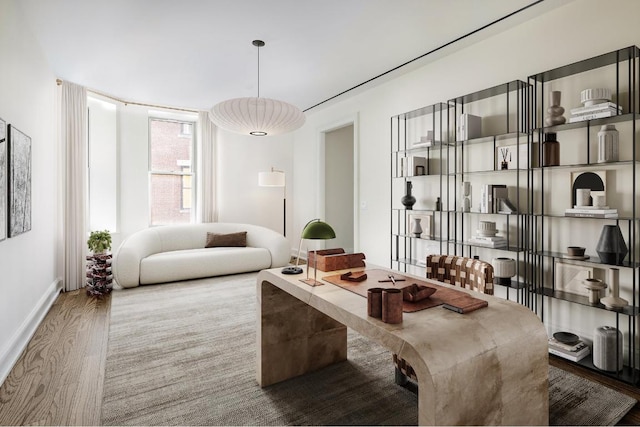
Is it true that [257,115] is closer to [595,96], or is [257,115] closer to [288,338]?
[288,338]

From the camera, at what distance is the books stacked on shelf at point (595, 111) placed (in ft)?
7.54

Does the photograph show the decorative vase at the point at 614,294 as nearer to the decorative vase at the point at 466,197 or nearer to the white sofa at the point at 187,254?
the decorative vase at the point at 466,197

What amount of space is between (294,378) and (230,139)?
5.07 meters

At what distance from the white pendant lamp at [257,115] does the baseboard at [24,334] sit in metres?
2.35

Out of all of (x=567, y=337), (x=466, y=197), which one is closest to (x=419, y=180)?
(x=466, y=197)

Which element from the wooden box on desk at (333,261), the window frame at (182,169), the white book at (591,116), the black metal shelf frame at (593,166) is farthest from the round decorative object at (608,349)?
the window frame at (182,169)

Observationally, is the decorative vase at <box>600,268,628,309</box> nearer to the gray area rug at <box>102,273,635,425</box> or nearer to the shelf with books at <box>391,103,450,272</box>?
the gray area rug at <box>102,273,635,425</box>

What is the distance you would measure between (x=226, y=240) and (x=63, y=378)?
11.5 feet

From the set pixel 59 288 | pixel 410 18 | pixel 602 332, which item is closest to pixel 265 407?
pixel 602 332

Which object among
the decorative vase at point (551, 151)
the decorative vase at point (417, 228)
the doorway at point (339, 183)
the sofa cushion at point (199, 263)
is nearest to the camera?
the decorative vase at point (551, 151)

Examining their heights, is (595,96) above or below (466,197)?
above

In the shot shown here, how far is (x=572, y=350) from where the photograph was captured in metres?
2.48

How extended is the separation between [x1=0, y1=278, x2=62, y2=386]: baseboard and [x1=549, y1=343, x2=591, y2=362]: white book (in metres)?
A: 3.79

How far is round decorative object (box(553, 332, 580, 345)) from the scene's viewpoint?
2531mm
